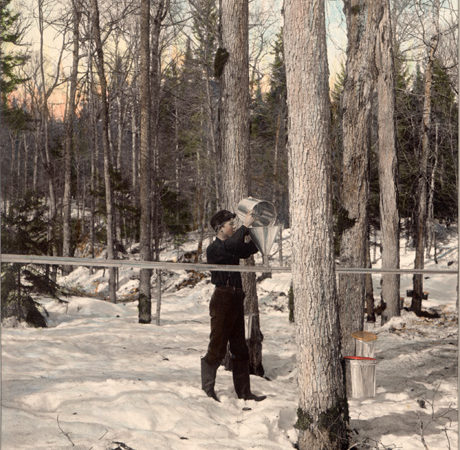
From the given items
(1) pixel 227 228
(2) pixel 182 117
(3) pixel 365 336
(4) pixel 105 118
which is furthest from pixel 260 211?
(2) pixel 182 117

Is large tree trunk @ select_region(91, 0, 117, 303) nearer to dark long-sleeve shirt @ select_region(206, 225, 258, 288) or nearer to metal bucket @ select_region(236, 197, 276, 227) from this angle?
dark long-sleeve shirt @ select_region(206, 225, 258, 288)

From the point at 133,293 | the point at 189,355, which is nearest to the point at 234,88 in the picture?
the point at 189,355

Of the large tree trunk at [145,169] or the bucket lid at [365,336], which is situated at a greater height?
the large tree trunk at [145,169]

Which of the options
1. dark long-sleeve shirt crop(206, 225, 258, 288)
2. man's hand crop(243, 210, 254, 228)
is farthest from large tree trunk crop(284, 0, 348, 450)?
dark long-sleeve shirt crop(206, 225, 258, 288)

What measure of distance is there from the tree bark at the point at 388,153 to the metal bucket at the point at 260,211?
6087mm

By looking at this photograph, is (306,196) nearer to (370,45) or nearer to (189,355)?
(370,45)

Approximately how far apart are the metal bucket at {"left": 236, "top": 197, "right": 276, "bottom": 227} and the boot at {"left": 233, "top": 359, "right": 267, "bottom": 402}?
1432mm

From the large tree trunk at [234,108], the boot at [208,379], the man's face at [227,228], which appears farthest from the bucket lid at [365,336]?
the large tree trunk at [234,108]

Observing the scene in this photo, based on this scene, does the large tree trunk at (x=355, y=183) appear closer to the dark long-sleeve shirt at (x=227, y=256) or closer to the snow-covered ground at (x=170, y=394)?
the snow-covered ground at (x=170, y=394)

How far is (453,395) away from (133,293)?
490 inches

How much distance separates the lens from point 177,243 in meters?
20.9

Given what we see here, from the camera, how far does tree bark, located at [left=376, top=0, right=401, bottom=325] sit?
9992 millimetres

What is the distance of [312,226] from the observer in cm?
404

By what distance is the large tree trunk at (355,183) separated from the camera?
19.2ft
